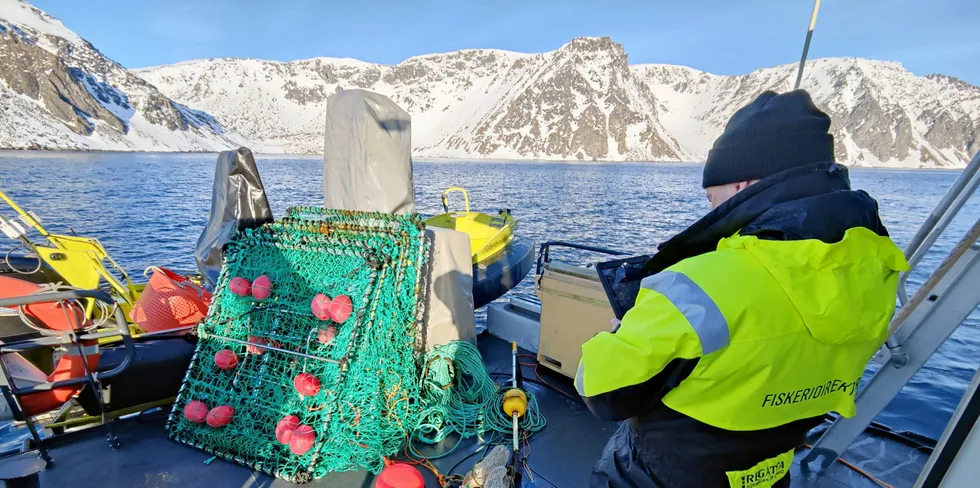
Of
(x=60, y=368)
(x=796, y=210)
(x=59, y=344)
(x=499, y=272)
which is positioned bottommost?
(x=499, y=272)

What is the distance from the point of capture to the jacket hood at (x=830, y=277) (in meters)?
1.03

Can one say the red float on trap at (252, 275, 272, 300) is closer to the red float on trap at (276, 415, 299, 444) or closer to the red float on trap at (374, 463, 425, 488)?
the red float on trap at (276, 415, 299, 444)

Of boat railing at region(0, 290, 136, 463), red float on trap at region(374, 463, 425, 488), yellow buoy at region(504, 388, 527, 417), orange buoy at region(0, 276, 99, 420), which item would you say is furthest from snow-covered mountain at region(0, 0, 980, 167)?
red float on trap at region(374, 463, 425, 488)

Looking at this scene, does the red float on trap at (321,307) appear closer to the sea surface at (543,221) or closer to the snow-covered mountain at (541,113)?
the sea surface at (543,221)

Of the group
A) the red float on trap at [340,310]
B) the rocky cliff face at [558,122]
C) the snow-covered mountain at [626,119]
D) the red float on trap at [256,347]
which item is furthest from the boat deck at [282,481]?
the snow-covered mountain at [626,119]

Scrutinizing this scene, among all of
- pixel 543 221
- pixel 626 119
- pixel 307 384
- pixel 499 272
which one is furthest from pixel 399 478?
pixel 626 119

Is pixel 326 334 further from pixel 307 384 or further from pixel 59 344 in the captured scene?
pixel 59 344

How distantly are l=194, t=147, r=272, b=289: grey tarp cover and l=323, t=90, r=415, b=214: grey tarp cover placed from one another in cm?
72

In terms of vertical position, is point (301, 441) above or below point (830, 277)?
below

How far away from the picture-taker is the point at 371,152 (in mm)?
→ 3779

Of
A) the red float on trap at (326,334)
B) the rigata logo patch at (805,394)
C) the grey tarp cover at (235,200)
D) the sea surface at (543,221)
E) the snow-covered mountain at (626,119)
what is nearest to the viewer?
the rigata logo patch at (805,394)

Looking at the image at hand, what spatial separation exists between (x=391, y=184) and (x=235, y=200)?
1.40m

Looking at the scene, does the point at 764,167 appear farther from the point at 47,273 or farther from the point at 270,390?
the point at 47,273

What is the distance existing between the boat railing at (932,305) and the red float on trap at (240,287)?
4051mm
